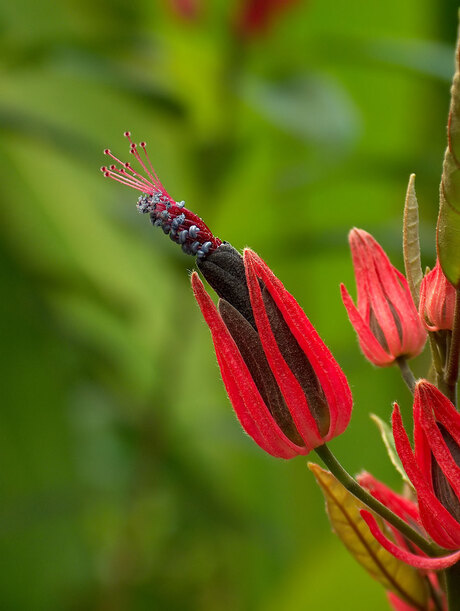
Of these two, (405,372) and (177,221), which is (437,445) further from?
(177,221)

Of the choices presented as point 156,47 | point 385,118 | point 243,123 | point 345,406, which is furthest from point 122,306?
point 385,118

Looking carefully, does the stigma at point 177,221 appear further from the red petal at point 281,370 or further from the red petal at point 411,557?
the red petal at point 411,557

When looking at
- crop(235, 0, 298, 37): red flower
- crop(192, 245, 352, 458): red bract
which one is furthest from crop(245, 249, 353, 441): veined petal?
crop(235, 0, 298, 37): red flower

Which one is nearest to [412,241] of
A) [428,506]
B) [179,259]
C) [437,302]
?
[437,302]

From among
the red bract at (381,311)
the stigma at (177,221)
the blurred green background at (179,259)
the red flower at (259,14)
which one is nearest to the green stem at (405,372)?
the red bract at (381,311)

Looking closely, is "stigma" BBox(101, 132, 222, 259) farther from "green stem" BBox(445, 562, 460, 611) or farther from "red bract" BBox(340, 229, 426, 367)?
"green stem" BBox(445, 562, 460, 611)

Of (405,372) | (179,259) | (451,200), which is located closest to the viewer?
(451,200)
